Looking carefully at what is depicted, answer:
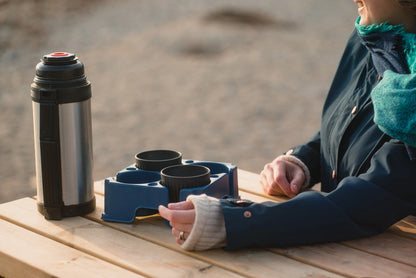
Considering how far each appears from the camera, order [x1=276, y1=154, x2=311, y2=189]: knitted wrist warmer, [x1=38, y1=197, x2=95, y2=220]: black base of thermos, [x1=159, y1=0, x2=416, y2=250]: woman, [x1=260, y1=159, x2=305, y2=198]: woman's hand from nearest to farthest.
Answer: [x1=159, y1=0, x2=416, y2=250]: woman
[x1=38, y1=197, x2=95, y2=220]: black base of thermos
[x1=260, y1=159, x2=305, y2=198]: woman's hand
[x1=276, y1=154, x2=311, y2=189]: knitted wrist warmer

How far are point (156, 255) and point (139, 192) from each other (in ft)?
0.78

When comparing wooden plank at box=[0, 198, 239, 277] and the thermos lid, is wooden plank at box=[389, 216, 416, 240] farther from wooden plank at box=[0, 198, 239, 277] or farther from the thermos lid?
the thermos lid

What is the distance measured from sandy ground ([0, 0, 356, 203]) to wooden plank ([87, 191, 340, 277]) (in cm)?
285

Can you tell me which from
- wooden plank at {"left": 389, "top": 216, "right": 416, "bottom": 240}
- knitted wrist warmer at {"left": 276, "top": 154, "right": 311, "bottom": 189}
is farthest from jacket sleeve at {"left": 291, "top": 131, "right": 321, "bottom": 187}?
wooden plank at {"left": 389, "top": 216, "right": 416, "bottom": 240}

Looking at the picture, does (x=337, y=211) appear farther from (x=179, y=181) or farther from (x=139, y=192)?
(x=139, y=192)

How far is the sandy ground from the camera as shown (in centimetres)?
549

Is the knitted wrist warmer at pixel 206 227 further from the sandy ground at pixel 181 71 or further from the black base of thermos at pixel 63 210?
the sandy ground at pixel 181 71

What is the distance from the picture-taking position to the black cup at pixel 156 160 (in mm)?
2039

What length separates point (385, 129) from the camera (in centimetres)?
181

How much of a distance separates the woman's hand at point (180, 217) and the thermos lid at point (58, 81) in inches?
16.1

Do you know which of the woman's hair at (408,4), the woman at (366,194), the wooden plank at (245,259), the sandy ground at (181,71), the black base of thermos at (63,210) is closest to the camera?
the wooden plank at (245,259)

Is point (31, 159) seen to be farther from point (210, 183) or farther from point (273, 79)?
point (210, 183)

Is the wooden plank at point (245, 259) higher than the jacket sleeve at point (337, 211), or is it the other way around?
the jacket sleeve at point (337, 211)

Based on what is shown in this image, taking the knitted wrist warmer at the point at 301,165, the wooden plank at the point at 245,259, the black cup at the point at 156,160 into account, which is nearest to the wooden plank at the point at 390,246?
the wooden plank at the point at 245,259
